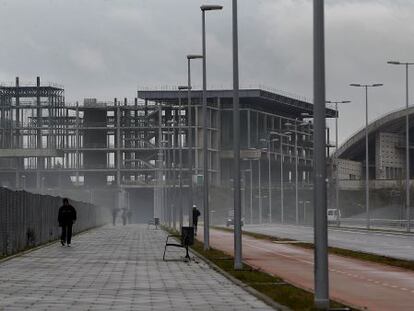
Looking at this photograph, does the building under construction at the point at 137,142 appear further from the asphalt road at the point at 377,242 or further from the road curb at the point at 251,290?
the road curb at the point at 251,290

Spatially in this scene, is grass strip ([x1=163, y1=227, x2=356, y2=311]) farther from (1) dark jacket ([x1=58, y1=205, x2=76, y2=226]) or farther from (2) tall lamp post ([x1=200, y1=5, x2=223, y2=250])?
(1) dark jacket ([x1=58, y1=205, x2=76, y2=226])

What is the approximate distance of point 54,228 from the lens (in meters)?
50.9

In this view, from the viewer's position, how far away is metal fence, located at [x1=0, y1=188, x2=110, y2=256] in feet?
105

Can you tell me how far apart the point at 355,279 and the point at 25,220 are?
1708 centimetres

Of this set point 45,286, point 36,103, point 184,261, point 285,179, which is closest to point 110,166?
point 36,103

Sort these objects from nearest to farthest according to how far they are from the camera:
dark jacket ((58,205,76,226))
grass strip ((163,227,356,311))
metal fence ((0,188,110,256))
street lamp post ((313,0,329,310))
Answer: street lamp post ((313,0,329,310)) → grass strip ((163,227,356,311)) → metal fence ((0,188,110,256)) → dark jacket ((58,205,76,226))

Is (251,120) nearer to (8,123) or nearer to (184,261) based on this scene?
(8,123)

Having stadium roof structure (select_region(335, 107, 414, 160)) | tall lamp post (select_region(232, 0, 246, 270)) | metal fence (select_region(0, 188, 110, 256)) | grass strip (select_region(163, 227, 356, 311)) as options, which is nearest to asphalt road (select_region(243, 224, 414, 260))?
tall lamp post (select_region(232, 0, 246, 270))

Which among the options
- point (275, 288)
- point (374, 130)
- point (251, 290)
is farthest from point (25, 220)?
point (374, 130)

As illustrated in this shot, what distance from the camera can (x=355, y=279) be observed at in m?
24.4

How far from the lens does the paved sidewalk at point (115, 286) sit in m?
15.6

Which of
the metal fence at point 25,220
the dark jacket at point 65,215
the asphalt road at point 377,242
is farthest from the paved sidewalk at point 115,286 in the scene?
the asphalt road at point 377,242

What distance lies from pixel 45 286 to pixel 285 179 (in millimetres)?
167606

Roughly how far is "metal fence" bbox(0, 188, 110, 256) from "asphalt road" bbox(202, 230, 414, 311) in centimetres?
821
